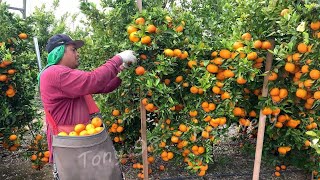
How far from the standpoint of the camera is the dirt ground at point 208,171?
392 centimetres

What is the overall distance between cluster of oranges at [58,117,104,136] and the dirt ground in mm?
1725

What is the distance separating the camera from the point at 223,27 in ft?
10.4

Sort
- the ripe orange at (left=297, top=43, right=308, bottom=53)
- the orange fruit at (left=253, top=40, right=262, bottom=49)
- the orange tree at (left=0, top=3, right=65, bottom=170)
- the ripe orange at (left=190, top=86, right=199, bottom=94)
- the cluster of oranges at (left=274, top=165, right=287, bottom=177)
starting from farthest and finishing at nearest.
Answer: the cluster of oranges at (left=274, top=165, right=287, bottom=177) < the orange tree at (left=0, top=3, right=65, bottom=170) < the ripe orange at (left=190, top=86, right=199, bottom=94) < the orange fruit at (left=253, top=40, right=262, bottom=49) < the ripe orange at (left=297, top=43, right=308, bottom=53)

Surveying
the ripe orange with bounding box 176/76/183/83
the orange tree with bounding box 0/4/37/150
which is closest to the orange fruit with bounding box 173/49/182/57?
the ripe orange with bounding box 176/76/183/83

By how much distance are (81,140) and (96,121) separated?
23 centimetres

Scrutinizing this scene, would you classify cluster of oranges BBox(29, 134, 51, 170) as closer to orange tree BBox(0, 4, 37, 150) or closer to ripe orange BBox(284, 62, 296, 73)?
orange tree BBox(0, 4, 37, 150)

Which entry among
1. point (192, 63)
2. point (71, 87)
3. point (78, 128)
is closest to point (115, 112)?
point (78, 128)

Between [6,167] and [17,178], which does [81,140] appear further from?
[6,167]

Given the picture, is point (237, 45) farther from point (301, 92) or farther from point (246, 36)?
point (301, 92)

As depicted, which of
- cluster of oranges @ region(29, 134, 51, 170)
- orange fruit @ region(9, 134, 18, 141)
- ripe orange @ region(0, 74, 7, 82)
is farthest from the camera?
cluster of oranges @ region(29, 134, 51, 170)

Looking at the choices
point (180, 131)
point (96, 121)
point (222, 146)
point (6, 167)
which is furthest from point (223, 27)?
point (6, 167)

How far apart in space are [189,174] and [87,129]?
6.56ft

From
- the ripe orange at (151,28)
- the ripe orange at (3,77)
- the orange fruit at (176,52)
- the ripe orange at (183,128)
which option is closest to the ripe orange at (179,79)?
the orange fruit at (176,52)

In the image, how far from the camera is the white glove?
2.34 meters
